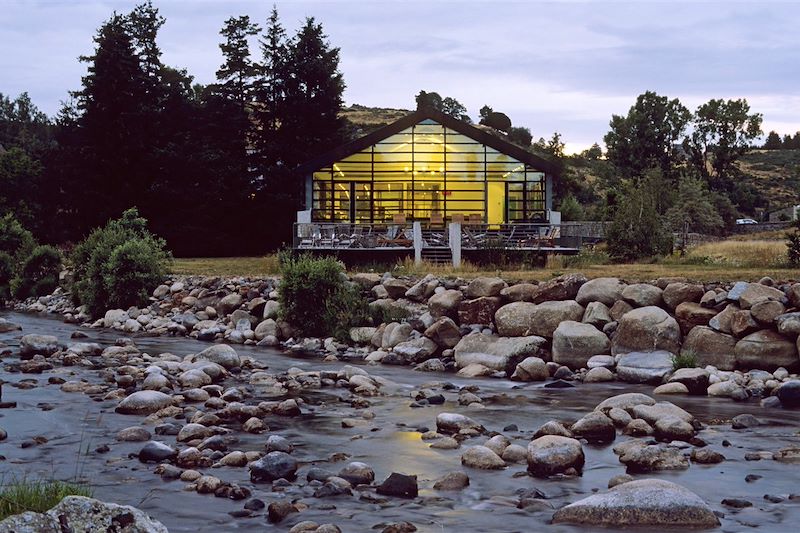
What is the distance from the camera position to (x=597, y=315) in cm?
1538

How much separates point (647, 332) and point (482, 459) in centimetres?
729

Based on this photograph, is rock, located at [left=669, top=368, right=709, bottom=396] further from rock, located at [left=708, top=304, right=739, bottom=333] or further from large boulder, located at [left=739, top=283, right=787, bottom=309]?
large boulder, located at [left=739, top=283, right=787, bottom=309]

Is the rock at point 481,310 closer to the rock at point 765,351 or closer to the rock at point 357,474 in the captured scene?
the rock at point 765,351

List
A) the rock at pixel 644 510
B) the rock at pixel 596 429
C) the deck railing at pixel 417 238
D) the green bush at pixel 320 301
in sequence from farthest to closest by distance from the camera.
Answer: the deck railing at pixel 417 238, the green bush at pixel 320 301, the rock at pixel 596 429, the rock at pixel 644 510

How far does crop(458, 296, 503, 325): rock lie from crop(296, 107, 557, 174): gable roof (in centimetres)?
1755

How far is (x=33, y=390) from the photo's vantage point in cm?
1181

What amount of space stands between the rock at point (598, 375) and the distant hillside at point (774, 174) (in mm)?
68467

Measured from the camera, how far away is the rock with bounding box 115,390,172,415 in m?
10.4

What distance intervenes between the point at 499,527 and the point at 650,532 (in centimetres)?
110

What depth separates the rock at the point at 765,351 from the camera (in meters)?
13.5

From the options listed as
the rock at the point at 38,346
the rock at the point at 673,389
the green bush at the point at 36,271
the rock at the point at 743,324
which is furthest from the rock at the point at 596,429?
the green bush at the point at 36,271

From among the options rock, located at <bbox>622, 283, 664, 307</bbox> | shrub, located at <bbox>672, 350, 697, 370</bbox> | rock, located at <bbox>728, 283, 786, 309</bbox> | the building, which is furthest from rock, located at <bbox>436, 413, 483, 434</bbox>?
the building

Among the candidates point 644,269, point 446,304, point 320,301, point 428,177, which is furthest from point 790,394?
point 428,177

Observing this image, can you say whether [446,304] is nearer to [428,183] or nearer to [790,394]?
[790,394]
